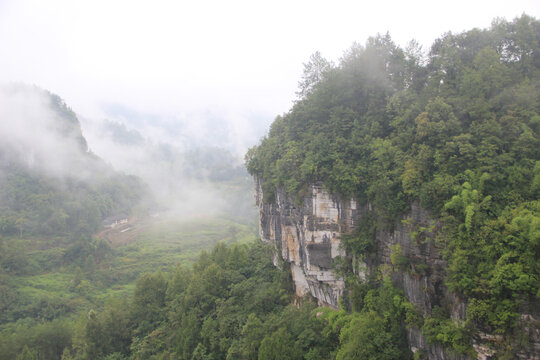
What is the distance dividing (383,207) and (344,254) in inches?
168

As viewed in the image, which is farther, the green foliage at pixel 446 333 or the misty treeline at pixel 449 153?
the green foliage at pixel 446 333

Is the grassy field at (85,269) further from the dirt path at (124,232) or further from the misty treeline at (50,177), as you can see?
the misty treeline at (50,177)

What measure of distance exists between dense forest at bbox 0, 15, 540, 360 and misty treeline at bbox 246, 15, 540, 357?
56mm

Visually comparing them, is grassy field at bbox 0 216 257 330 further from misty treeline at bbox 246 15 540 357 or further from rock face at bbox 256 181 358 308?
misty treeline at bbox 246 15 540 357

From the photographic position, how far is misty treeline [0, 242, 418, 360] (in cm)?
1424

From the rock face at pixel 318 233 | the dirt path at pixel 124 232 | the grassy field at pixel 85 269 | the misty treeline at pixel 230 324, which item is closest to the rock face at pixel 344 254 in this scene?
the rock face at pixel 318 233

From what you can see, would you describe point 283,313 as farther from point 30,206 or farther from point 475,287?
point 30,206

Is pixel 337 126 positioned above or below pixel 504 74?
below

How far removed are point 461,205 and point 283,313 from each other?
12.4m

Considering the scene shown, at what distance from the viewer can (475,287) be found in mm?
10445

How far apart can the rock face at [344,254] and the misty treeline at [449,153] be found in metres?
0.29

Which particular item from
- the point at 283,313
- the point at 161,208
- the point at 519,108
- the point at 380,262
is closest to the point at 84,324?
the point at 283,313

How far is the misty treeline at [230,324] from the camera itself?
14.2 metres

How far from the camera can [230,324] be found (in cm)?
2095
